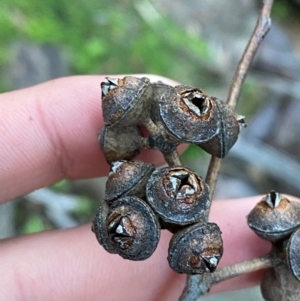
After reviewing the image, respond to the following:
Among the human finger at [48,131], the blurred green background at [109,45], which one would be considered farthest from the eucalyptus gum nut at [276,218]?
the blurred green background at [109,45]

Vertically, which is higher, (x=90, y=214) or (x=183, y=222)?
(x=183, y=222)

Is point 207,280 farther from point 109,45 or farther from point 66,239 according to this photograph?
point 109,45

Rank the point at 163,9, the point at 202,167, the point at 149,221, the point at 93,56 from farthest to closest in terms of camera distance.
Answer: the point at 163,9 < the point at 93,56 < the point at 202,167 < the point at 149,221

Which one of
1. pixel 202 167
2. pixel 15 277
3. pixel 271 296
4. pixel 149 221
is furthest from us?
pixel 202 167

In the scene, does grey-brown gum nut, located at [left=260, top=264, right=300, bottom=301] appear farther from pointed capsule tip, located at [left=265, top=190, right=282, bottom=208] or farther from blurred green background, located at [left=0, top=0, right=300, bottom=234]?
blurred green background, located at [left=0, top=0, right=300, bottom=234]

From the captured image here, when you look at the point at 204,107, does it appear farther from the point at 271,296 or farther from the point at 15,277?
the point at 15,277

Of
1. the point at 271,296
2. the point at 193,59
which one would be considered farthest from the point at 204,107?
the point at 193,59

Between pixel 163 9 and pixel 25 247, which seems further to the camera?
pixel 163 9

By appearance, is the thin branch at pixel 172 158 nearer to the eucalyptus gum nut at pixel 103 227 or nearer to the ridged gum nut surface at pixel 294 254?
the eucalyptus gum nut at pixel 103 227
